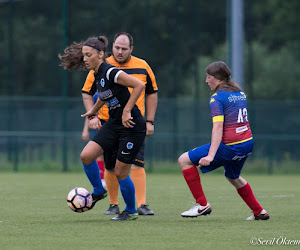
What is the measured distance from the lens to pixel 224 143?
292 inches

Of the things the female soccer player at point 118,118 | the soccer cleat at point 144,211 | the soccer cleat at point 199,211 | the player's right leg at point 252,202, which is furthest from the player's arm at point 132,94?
the soccer cleat at point 144,211

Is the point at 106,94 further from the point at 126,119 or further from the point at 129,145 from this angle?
the point at 129,145

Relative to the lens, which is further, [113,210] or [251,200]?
[113,210]

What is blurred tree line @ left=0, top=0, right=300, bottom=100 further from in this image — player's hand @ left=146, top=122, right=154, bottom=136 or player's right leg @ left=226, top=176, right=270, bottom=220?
player's right leg @ left=226, top=176, right=270, bottom=220

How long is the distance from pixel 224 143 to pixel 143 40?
1497 centimetres

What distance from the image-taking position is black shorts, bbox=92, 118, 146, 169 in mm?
7504

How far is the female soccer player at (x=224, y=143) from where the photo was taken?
24.2 feet

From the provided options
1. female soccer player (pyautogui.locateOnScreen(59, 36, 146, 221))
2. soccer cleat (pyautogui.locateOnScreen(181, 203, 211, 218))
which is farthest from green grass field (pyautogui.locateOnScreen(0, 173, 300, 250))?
female soccer player (pyautogui.locateOnScreen(59, 36, 146, 221))

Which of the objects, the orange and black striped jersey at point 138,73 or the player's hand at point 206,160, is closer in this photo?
the player's hand at point 206,160

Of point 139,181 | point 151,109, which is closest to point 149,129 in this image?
point 151,109

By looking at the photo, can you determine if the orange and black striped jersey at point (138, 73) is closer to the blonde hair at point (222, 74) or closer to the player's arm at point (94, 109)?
the player's arm at point (94, 109)

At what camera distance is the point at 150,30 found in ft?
73.0

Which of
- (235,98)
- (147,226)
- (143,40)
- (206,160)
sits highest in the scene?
(143,40)

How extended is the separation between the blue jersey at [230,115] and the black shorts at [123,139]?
73cm
